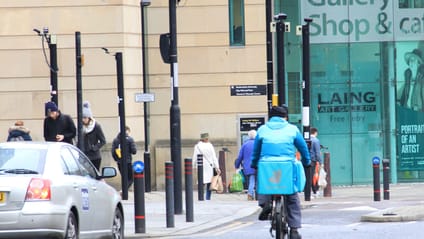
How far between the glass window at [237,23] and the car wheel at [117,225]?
59.8ft

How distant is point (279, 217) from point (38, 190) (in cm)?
291

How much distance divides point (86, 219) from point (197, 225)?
18.2 feet

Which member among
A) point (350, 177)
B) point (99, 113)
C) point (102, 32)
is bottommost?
point (350, 177)

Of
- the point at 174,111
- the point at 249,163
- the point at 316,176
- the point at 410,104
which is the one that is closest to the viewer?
the point at 174,111

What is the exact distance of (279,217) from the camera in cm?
1338

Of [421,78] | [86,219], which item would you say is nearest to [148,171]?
[421,78]

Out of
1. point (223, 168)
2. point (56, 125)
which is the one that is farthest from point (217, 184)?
point (56, 125)

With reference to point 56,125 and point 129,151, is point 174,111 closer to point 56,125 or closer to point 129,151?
point 56,125

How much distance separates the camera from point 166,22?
33156 millimetres

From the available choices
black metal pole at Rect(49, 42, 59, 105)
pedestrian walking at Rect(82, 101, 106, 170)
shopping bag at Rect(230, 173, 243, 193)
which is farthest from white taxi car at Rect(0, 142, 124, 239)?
shopping bag at Rect(230, 173, 243, 193)

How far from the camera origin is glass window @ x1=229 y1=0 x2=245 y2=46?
33.3 metres

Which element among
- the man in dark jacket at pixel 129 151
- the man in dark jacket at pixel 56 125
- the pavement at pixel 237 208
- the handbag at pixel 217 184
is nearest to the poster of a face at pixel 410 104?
the pavement at pixel 237 208

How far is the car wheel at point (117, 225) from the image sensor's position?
14953 millimetres

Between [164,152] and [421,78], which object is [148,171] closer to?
[164,152]
